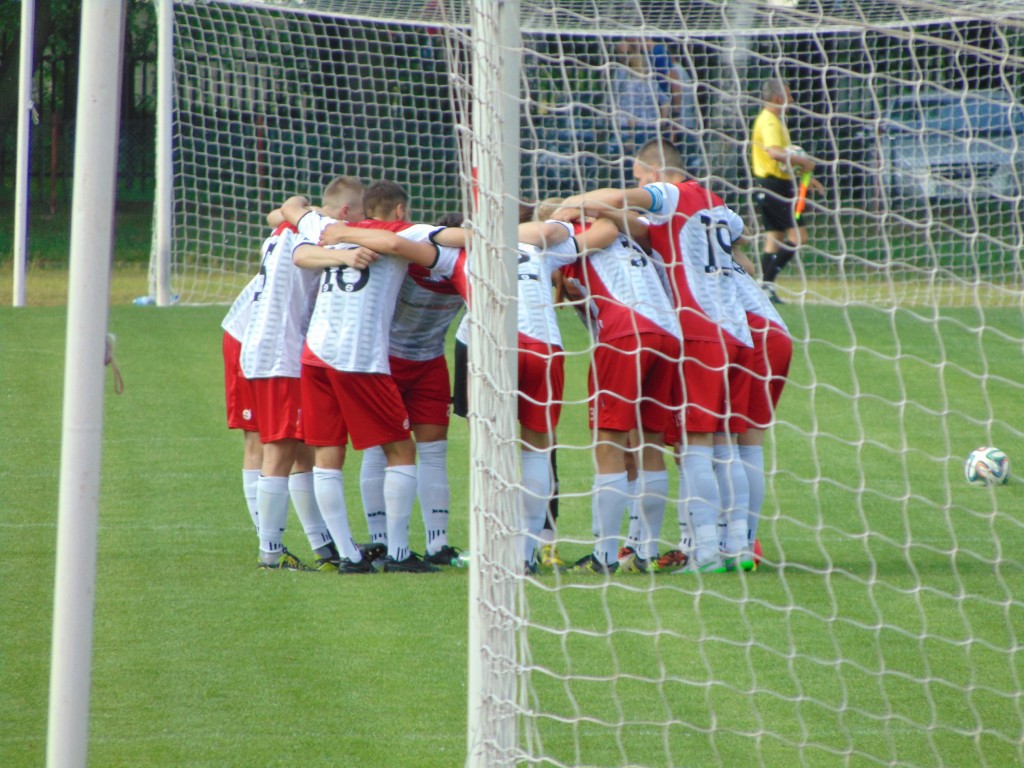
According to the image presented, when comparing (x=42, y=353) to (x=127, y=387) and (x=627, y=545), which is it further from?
(x=627, y=545)

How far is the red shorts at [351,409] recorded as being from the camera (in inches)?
215

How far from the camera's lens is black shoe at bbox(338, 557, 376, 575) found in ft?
18.6

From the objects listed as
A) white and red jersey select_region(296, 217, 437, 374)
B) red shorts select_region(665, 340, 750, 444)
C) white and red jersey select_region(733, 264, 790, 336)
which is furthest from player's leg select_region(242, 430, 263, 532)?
white and red jersey select_region(733, 264, 790, 336)

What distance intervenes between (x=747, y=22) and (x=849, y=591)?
6.38m

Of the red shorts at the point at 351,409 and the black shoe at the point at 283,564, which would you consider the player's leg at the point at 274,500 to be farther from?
the red shorts at the point at 351,409

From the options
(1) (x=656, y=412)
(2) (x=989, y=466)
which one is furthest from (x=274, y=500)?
(2) (x=989, y=466)

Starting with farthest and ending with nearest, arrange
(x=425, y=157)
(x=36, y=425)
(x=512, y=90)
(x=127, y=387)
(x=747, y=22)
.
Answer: (x=425, y=157) < (x=747, y=22) < (x=127, y=387) < (x=36, y=425) < (x=512, y=90)

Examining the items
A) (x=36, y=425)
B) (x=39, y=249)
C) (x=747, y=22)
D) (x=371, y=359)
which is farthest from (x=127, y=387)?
(x=39, y=249)

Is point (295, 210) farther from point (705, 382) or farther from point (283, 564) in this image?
point (705, 382)

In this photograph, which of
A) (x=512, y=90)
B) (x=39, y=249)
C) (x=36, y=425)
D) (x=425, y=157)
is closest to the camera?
(x=512, y=90)

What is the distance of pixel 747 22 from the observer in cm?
1052

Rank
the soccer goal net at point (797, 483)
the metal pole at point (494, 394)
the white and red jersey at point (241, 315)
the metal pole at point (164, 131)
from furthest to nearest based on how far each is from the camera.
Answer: the metal pole at point (164, 131) → the white and red jersey at point (241, 315) → the soccer goal net at point (797, 483) → the metal pole at point (494, 394)

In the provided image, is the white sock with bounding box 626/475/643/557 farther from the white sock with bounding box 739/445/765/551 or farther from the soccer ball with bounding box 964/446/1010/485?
the soccer ball with bounding box 964/446/1010/485

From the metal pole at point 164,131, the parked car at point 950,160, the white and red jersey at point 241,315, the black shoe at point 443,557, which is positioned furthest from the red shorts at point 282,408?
the metal pole at point 164,131
